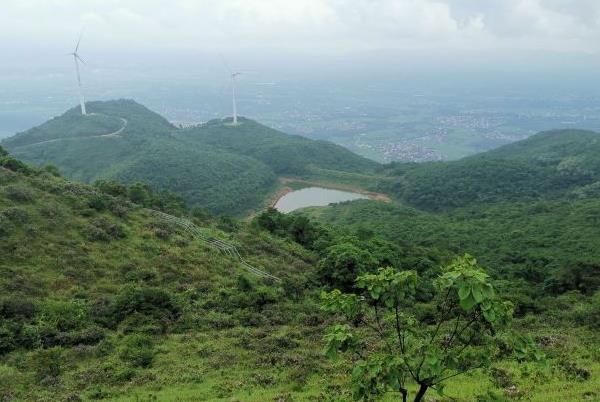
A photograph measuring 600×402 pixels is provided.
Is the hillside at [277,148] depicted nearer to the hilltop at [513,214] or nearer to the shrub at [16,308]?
the hilltop at [513,214]

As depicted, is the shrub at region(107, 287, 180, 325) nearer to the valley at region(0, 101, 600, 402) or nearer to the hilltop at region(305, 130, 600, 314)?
the valley at region(0, 101, 600, 402)

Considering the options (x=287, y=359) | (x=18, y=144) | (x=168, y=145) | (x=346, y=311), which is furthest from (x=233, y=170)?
(x=346, y=311)

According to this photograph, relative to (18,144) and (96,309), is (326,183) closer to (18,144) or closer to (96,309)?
(18,144)

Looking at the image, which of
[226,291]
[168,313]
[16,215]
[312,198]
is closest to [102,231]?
[16,215]

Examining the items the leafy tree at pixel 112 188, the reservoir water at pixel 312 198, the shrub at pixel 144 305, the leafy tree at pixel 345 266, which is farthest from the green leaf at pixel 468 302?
the reservoir water at pixel 312 198

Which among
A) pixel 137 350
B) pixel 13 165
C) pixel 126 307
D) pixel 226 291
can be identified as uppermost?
pixel 13 165

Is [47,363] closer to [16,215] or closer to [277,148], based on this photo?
[16,215]
